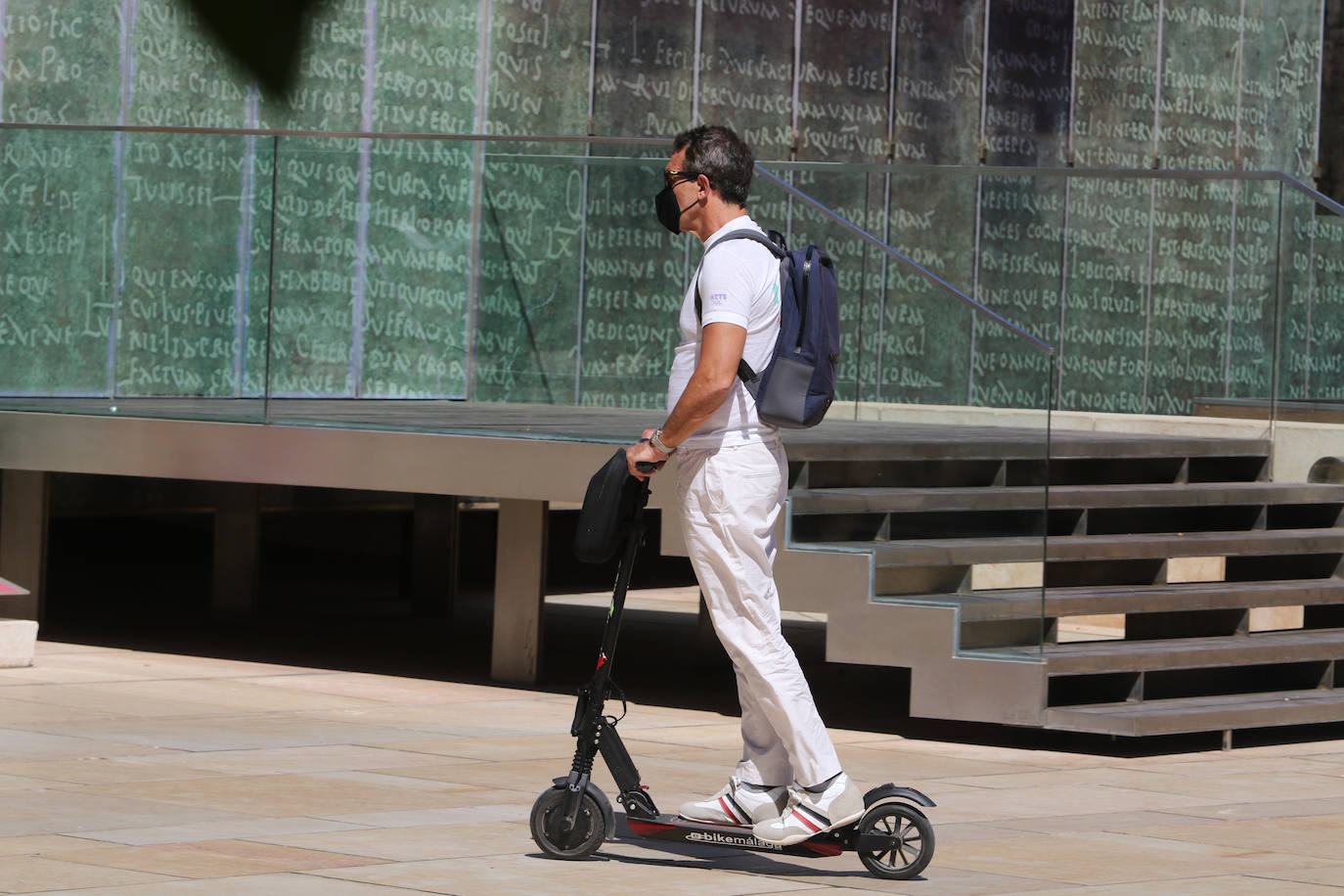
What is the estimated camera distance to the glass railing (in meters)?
10.3

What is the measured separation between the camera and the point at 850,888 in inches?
244

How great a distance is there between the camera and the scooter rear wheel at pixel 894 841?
20.4 ft

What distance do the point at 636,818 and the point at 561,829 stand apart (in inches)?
8.4

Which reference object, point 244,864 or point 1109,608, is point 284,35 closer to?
point 1109,608

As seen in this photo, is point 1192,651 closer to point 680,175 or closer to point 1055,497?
point 1055,497

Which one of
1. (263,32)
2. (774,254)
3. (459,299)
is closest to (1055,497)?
(459,299)

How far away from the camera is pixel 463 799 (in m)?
7.48

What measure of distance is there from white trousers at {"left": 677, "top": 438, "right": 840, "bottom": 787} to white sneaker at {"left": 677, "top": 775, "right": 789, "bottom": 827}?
91 mm

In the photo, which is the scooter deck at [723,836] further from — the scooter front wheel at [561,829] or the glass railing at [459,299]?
the glass railing at [459,299]

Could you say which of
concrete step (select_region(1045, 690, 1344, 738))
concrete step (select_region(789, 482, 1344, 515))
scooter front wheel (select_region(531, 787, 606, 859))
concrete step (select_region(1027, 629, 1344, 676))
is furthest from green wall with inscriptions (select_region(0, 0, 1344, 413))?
scooter front wheel (select_region(531, 787, 606, 859))

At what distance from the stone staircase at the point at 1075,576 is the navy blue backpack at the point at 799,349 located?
3.00 metres

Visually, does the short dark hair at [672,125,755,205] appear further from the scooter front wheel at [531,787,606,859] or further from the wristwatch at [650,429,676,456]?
the scooter front wheel at [531,787,606,859]

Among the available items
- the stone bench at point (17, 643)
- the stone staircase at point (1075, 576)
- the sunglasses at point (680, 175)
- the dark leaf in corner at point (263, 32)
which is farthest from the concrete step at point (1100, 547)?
the dark leaf in corner at point (263, 32)

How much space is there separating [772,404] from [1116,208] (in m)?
6.86
